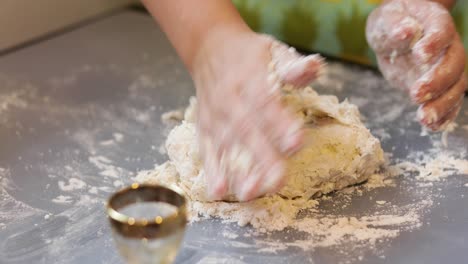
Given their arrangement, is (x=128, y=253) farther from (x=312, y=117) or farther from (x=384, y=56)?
(x=384, y=56)

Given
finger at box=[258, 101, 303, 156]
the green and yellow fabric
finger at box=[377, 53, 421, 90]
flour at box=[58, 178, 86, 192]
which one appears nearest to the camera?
finger at box=[258, 101, 303, 156]

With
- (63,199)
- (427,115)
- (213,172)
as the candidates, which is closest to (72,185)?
(63,199)

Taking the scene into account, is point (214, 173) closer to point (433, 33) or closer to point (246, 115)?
point (246, 115)

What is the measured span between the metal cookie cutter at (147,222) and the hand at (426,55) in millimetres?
501

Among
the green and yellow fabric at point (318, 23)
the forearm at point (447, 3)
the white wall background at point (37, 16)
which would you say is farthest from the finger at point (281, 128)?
the white wall background at point (37, 16)

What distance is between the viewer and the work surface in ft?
2.98

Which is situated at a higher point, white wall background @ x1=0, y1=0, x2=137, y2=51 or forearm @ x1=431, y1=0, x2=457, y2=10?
white wall background @ x1=0, y1=0, x2=137, y2=51

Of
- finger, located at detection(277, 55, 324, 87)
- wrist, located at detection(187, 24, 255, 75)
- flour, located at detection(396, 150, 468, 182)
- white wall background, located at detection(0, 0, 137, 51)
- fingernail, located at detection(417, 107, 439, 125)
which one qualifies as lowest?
flour, located at detection(396, 150, 468, 182)

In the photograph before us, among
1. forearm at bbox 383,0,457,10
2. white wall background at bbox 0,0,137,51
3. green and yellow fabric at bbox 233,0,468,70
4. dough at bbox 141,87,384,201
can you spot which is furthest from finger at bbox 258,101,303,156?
white wall background at bbox 0,0,137,51

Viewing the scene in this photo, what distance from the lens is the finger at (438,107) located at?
42.2 inches

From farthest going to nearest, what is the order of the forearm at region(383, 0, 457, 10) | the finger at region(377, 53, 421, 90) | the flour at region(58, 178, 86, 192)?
the forearm at region(383, 0, 457, 10)
the finger at region(377, 53, 421, 90)
the flour at region(58, 178, 86, 192)

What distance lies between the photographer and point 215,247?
35.9 inches

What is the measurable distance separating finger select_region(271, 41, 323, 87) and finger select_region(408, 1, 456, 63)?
272 millimetres

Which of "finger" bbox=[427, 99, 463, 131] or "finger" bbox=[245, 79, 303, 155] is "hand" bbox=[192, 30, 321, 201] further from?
"finger" bbox=[427, 99, 463, 131]
